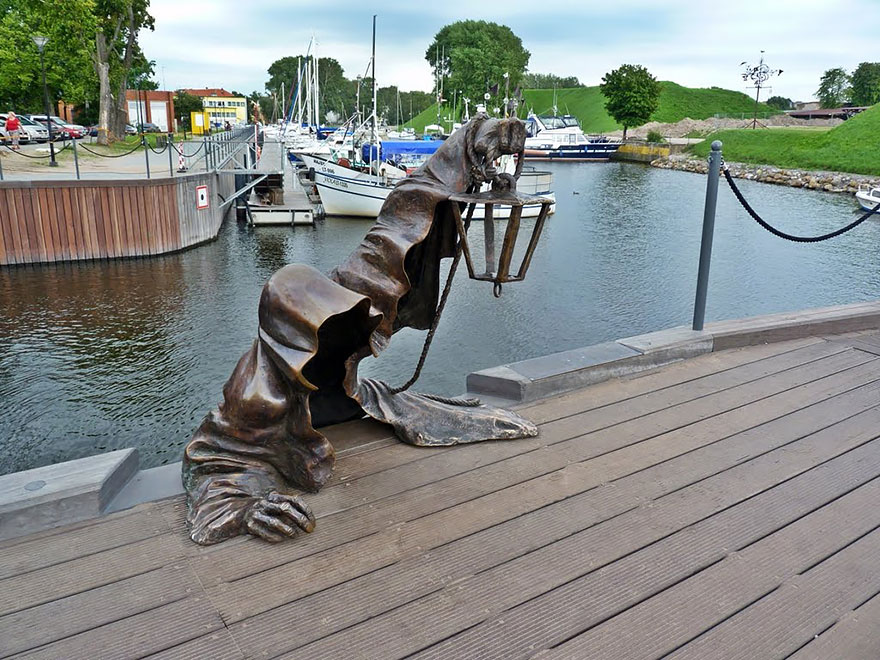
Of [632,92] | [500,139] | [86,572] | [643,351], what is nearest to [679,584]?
[500,139]

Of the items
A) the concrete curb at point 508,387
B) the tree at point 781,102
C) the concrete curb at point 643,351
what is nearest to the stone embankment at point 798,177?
the concrete curb at point 643,351

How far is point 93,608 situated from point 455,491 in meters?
1.48

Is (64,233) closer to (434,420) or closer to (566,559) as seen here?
(434,420)

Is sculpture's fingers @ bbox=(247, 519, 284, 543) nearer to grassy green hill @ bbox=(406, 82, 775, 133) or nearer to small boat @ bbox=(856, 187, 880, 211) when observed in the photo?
small boat @ bbox=(856, 187, 880, 211)

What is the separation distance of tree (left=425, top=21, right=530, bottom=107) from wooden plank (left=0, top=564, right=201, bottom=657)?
236ft

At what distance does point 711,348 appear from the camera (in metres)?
5.21

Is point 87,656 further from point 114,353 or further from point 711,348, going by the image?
point 114,353

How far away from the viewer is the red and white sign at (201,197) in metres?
17.3

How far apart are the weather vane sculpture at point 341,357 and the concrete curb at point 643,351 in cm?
47

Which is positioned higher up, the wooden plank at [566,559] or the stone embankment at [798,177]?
the stone embankment at [798,177]

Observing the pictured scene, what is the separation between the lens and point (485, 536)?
2.86 m

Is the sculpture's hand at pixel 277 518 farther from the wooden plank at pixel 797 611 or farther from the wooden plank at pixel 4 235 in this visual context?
the wooden plank at pixel 4 235

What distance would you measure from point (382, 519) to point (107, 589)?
1028mm

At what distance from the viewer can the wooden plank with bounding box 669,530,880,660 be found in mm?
2273
